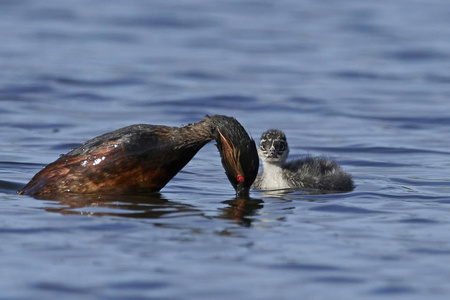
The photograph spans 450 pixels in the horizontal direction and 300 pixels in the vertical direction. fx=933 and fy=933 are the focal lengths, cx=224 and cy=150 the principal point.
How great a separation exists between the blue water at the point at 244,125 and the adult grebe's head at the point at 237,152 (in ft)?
0.96

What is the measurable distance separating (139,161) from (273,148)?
2.37 metres

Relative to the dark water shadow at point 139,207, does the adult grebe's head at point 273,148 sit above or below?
above

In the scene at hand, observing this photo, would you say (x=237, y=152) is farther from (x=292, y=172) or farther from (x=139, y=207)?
(x=292, y=172)

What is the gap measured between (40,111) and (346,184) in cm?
726

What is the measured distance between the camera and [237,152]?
30.0 ft

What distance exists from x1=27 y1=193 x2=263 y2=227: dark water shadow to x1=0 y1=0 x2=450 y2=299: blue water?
29mm

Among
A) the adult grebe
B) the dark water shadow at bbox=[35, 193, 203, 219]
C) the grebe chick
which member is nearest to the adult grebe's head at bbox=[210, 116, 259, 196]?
the adult grebe

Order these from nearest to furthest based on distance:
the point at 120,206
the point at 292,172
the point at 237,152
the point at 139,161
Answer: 1. the point at 120,206
2. the point at 237,152
3. the point at 139,161
4. the point at 292,172

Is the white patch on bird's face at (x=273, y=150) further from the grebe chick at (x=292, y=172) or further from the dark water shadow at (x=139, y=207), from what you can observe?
the dark water shadow at (x=139, y=207)

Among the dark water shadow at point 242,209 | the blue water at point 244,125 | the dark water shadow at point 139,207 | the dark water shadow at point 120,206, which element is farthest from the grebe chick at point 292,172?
the dark water shadow at point 120,206

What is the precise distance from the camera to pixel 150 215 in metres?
8.49

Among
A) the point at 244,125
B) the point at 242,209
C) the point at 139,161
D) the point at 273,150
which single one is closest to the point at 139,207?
the point at 139,161

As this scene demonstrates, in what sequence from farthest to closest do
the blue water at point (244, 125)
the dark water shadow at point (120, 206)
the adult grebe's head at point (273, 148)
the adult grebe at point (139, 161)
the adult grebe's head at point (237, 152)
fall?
the adult grebe's head at point (273, 148) → the adult grebe at point (139, 161) → the adult grebe's head at point (237, 152) → the dark water shadow at point (120, 206) → the blue water at point (244, 125)

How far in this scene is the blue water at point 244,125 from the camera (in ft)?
21.5
